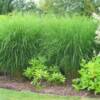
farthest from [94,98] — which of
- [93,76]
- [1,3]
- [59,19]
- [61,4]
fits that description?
[1,3]

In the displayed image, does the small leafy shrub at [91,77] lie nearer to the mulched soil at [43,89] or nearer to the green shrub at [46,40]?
the mulched soil at [43,89]

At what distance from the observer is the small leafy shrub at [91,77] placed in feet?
28.4

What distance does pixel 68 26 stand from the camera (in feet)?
31.9

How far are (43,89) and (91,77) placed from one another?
136 centimetres

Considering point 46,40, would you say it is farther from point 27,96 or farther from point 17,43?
point 27,96

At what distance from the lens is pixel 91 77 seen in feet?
28.7

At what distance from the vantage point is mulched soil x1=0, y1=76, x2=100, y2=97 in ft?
29.6

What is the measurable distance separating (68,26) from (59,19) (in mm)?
654

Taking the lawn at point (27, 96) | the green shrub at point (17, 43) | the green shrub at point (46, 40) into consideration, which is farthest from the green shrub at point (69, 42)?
the lawn at point (27, 96)

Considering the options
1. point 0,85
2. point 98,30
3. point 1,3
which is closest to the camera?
point 98,30

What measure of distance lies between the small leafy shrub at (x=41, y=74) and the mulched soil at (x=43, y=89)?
0.61 ft

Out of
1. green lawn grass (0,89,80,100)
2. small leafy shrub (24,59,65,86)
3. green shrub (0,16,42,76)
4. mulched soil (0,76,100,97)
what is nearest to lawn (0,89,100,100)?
green lawn grass (0,89,80,100)

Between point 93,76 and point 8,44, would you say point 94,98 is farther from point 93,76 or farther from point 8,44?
point 8,44

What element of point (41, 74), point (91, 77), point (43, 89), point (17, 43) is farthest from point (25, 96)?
point (17, 43)
